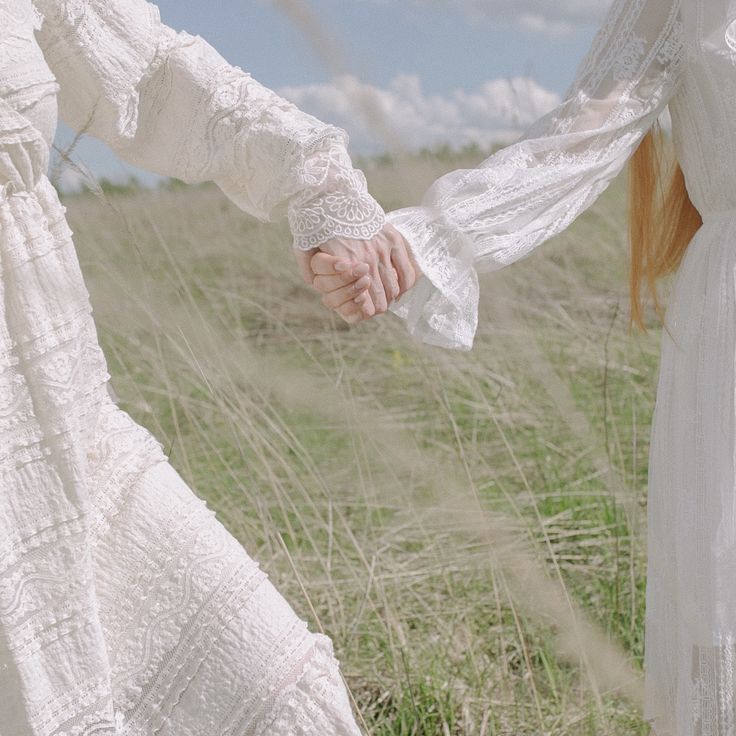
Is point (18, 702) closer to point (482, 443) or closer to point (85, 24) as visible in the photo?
point (85, 24)

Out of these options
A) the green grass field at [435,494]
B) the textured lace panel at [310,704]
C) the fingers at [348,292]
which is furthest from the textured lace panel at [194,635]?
the fingers at [348,292]

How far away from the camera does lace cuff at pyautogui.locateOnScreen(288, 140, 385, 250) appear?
1255 mm

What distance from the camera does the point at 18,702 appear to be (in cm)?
104

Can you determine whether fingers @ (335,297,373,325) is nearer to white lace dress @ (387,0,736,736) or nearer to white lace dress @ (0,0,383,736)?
white lace dress @ (387,0,736,736)

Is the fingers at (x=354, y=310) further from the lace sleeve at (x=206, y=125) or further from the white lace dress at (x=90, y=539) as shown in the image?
the white lace dress at (x=90, y=539)

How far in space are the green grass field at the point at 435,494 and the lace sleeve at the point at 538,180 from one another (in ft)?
0.18

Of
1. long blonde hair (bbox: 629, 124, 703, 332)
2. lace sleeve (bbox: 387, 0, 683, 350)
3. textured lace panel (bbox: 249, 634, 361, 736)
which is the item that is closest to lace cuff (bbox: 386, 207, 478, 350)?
lace sleeve (bbox: 387, 0, 683, 350)

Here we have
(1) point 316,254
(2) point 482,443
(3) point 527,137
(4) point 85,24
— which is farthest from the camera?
(2) point 482,443

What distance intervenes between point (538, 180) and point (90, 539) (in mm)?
732

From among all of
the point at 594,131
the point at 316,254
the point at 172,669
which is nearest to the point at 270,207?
the point at 316,254

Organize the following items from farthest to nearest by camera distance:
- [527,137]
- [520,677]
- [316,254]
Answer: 1. [520,677]
2. [527,137]
3. [316,254]

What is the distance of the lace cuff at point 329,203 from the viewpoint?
1.25 metres

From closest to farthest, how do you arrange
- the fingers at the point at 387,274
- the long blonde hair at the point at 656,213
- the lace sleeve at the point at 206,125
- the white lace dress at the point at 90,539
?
the white lace dress at the point at 90,539
the lace sleeve at the point at 206,125
the fingers at the point at 387,274
the long blonde hair at the point at 656,213

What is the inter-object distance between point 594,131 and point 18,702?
0.98 m
